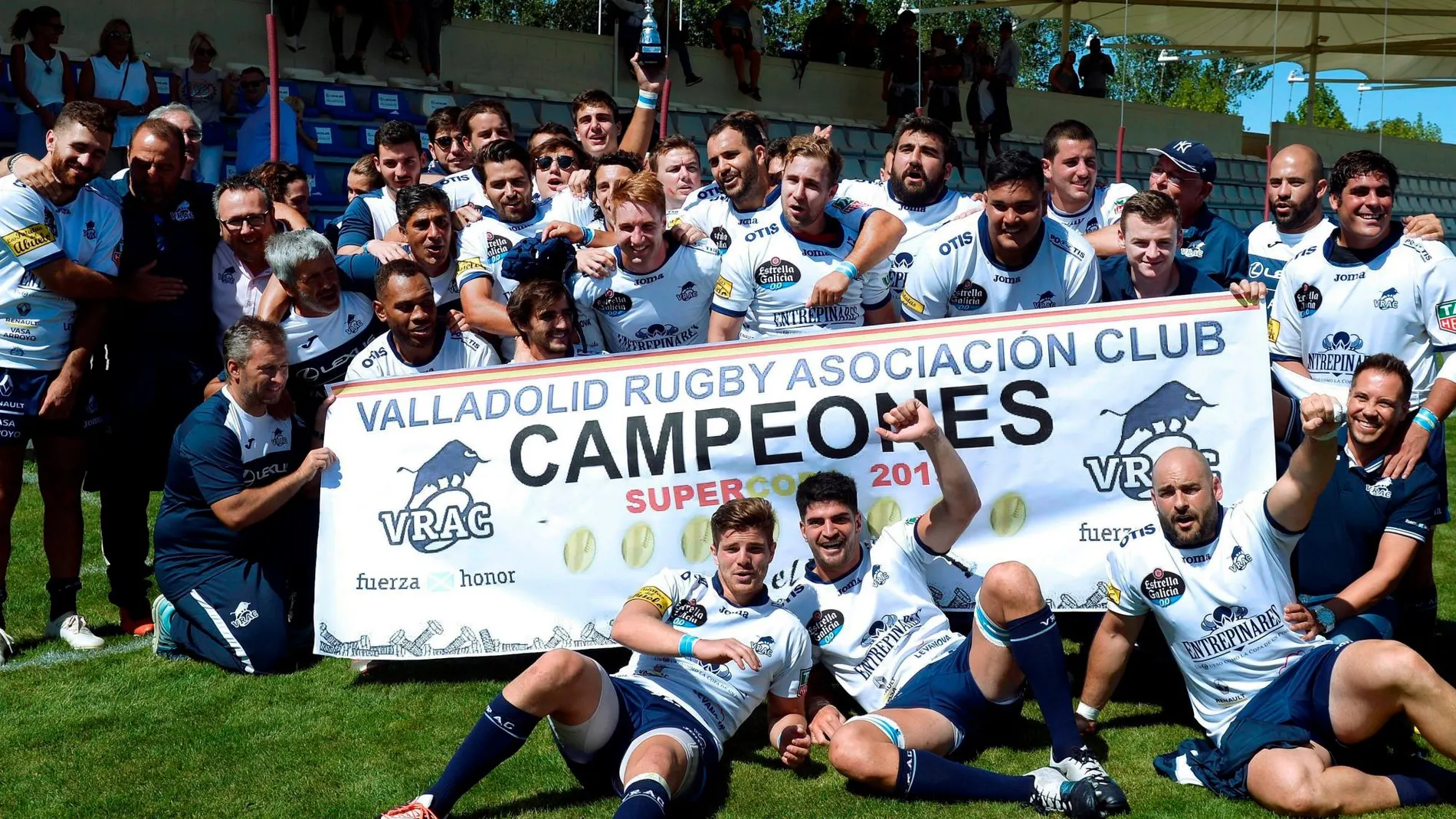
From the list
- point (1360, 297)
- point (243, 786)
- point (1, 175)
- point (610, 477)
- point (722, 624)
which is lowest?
point (243, 786)

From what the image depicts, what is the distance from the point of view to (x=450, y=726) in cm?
540

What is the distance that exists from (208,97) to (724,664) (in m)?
11.5

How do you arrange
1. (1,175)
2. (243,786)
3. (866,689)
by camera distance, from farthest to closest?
(1,175) → (866,689) → (243,786)

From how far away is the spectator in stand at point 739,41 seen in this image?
20.5m

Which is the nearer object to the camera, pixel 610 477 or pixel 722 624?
pixel 722 624

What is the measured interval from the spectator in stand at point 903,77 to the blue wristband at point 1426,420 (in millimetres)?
16319

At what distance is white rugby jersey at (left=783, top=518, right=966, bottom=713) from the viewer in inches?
202

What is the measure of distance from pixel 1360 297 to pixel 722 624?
133 inches

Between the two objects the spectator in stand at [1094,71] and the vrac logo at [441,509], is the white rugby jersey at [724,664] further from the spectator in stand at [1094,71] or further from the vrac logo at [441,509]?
the spectator in stand at [1094,71]

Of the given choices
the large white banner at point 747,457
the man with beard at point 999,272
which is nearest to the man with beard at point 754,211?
the man with beard at point 999,272

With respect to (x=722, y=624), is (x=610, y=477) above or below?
above

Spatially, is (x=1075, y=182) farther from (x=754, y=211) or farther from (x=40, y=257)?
(x=40, y=257)

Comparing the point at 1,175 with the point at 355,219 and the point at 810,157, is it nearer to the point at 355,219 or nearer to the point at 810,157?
the point at 355,219

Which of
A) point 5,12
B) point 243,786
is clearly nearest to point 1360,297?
point 243,786
